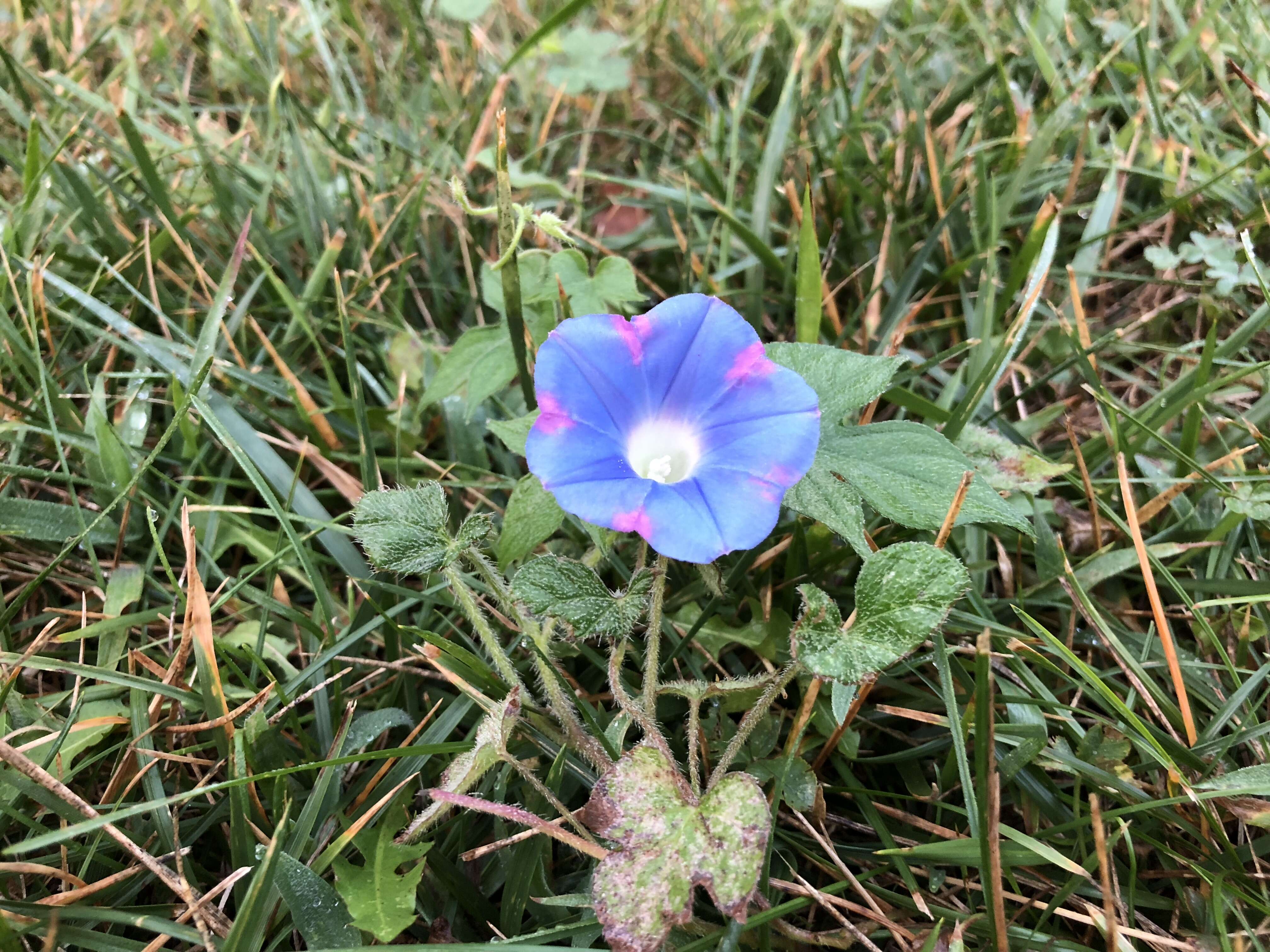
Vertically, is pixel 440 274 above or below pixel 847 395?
above

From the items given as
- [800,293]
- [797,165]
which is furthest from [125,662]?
[797,165]

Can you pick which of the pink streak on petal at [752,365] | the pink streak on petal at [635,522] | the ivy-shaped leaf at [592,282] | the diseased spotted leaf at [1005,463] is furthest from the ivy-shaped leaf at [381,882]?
the diseased spotted leaf at [1005,463]

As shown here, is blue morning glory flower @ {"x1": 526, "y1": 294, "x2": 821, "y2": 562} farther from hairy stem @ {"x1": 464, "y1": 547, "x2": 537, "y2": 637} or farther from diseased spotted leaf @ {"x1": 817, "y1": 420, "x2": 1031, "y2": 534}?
hairy stem @ {"x1": 464, "y1": 547, "x2": 537, "y2": 637}

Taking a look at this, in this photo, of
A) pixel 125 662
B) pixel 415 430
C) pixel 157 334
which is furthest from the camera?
pixel 157 334

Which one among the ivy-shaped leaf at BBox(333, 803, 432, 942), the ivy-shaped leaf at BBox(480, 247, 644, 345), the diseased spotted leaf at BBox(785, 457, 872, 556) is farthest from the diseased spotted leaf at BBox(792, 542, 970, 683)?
the ivy-shaped leaf at BBox(480, 247, 644, 345)

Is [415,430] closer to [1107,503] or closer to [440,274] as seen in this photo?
[440,274]

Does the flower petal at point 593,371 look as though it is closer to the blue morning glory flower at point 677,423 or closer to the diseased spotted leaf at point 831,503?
the blue morning glory flower at point 677,423

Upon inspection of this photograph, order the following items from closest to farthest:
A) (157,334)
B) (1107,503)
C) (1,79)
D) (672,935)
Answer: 1. (672,935)
2. (1107,503)
3. (157,334)
4. (1,79)
